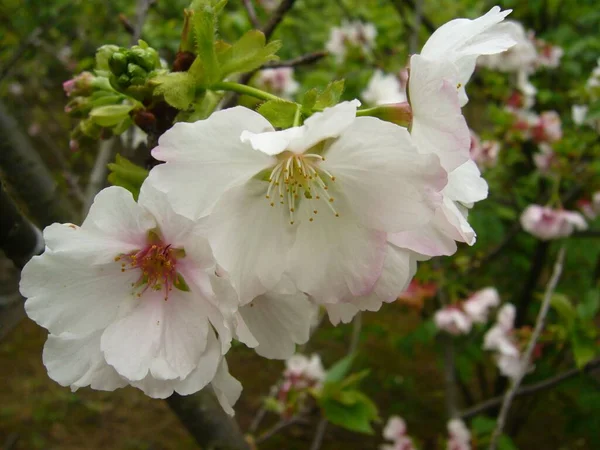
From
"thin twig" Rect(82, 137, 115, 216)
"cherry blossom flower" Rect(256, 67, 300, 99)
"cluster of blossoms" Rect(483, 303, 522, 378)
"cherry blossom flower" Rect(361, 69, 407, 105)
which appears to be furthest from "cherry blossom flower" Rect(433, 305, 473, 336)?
"thin twig" Rect(82, 137, 115, 216)

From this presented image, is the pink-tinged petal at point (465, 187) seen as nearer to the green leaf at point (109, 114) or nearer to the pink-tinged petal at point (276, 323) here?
the pink-tinged petal at point (276, 323)

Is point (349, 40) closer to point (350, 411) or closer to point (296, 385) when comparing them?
point (296, 385)

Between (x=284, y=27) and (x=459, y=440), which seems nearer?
(x=459, y=440)

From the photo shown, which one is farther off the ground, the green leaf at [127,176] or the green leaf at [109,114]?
the green leaf at [109,114]

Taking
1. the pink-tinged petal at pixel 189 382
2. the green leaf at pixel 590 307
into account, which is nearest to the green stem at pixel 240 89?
the pink-tinged petal at pixel 189 382

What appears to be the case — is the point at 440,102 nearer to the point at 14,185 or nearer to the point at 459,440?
the point at 14,185

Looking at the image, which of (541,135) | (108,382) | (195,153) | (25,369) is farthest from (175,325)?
(25,369)
